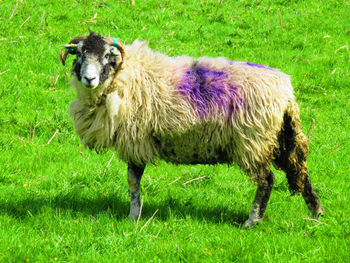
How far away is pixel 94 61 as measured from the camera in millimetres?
4668

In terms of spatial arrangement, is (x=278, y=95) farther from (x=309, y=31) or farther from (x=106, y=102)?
(x=309, y=31)

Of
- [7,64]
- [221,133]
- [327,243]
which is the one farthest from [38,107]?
[327,243]

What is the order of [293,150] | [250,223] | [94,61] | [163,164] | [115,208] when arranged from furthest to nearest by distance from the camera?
1. [163,164]
2. [115,208]
3. [293,150]
4. [250,223]
5. [94,61]

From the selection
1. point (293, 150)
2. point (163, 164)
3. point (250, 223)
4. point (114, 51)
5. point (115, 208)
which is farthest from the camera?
point (163, 164)

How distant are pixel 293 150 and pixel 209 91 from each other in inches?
42.6

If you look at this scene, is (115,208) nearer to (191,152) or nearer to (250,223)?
(191,152)

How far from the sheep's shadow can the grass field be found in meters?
0.02

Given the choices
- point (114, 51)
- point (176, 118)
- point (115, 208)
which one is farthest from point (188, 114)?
point (115, 208)

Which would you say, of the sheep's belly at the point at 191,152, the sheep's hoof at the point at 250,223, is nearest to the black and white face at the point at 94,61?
the sheep's belly at the point at 191,152

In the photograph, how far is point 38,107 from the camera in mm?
7441

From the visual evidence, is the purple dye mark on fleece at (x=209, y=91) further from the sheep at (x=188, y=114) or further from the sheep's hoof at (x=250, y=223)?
the sheep's hoof at (x=250, y=223)

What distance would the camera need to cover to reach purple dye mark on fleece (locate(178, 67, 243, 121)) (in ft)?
15.7

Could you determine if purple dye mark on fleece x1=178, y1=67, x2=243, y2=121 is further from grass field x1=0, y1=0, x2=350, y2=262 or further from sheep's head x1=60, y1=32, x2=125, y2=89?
grass field x1=0, y1=0, x2=350, y2=262

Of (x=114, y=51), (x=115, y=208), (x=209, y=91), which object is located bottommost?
(x=115, y=208)
